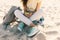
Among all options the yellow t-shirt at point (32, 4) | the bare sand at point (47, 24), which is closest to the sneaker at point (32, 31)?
the bare sand at point (47, 24)

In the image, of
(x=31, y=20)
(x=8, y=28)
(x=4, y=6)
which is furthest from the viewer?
(x=4, y=6)

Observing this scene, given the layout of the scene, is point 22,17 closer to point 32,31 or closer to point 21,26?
point 21,26

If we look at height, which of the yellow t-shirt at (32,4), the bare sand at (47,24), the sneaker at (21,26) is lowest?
the bare sand at (47,24)

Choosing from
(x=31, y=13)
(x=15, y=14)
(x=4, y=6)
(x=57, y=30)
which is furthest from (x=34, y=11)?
(x=4, y=6)

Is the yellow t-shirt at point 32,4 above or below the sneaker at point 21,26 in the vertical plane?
above

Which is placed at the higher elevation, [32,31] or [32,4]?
[32,4]

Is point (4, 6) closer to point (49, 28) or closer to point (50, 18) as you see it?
point (50, 18)

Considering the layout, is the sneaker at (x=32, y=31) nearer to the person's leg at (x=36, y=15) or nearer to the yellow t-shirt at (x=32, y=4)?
the person's leg at (x=36, y=15)

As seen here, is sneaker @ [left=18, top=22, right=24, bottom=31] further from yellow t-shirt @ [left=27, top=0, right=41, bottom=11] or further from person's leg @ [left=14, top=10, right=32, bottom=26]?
yellow t-shirt @ [left=27, top=0, right=41, bottom=11]

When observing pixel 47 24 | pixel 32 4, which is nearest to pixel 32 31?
pixel 32 4

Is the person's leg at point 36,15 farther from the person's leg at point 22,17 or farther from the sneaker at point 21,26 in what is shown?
the sneaker at point 21,26

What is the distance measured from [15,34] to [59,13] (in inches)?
47.1

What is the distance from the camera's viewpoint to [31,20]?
2.83 m

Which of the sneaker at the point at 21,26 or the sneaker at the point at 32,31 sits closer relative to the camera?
the sneaker at the point at 32,31
